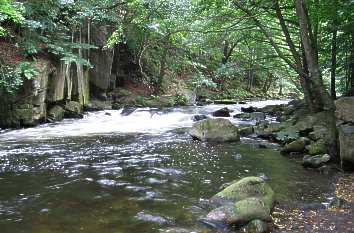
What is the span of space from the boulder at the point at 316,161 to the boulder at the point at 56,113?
10337 millimetres

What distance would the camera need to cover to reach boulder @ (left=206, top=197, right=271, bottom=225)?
5125 mm

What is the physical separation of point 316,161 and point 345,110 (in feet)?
12.2

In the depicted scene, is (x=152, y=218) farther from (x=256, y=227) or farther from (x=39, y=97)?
(x=39, y=97)

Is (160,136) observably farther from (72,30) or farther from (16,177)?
(72,30)

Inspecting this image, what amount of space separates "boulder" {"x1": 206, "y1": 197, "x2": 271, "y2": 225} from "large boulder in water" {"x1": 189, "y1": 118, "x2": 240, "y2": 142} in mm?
6224

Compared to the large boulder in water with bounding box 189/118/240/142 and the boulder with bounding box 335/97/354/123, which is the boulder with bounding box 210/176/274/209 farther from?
the boulder with bounding box 335/97/354/123


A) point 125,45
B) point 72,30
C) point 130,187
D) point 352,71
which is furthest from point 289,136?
point 125,45

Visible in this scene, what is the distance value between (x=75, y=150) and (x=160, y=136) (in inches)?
132

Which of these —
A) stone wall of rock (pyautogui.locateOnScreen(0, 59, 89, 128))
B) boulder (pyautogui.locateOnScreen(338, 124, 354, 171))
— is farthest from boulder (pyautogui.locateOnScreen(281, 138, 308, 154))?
stone wall of rock (pyautogui.locateOnScreen(0, 59, 89, 128))

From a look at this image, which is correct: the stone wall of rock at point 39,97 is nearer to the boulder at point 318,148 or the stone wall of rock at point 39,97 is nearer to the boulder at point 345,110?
the boulder at point 318,148

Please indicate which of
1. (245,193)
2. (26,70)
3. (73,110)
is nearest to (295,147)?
(245,193)

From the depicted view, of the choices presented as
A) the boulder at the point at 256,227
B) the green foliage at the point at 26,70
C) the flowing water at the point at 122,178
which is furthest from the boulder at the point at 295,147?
the green foliage at the point at 26,70

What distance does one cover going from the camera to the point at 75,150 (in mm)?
10117

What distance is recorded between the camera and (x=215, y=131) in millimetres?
11781
